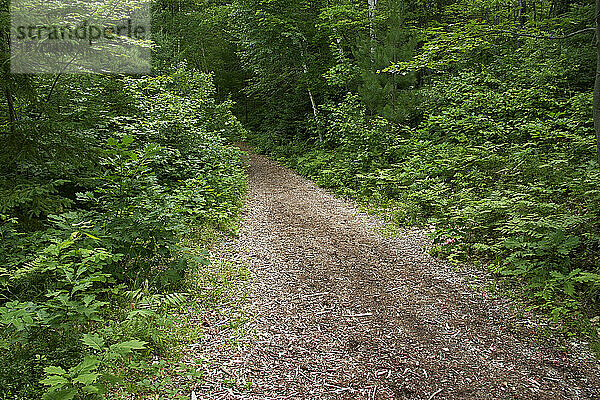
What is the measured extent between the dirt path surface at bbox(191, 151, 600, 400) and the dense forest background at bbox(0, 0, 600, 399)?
2.11ft

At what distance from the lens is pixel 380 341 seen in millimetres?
3965

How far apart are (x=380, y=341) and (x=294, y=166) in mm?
13433

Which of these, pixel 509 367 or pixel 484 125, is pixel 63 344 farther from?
pixel 484 125

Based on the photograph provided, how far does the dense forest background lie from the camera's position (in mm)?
3641

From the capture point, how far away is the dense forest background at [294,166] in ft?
11.9

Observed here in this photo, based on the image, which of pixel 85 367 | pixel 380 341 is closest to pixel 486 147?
pixel 380 341

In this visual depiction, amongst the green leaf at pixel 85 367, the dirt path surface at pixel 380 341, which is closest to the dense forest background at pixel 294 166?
the green leaf at pixel 85 367

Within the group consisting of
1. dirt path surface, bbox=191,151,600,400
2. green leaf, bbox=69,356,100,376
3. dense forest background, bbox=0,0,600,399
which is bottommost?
dirt path surface, bbox=191,151,600,400

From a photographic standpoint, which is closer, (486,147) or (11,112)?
(11,112)

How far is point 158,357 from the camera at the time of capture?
3689mm

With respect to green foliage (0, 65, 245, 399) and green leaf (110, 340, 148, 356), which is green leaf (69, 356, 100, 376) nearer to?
green foliage (0, 65, 245, 399)

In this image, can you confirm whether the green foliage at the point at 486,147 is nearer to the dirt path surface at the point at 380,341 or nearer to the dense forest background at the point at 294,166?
the dense forest background at the point at 294,166

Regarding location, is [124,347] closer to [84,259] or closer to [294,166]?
[84,259]

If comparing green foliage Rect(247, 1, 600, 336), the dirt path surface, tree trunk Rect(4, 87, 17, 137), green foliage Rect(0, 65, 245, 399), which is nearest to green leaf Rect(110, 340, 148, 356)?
green foliage Rect(0, 65, 245, 399)
